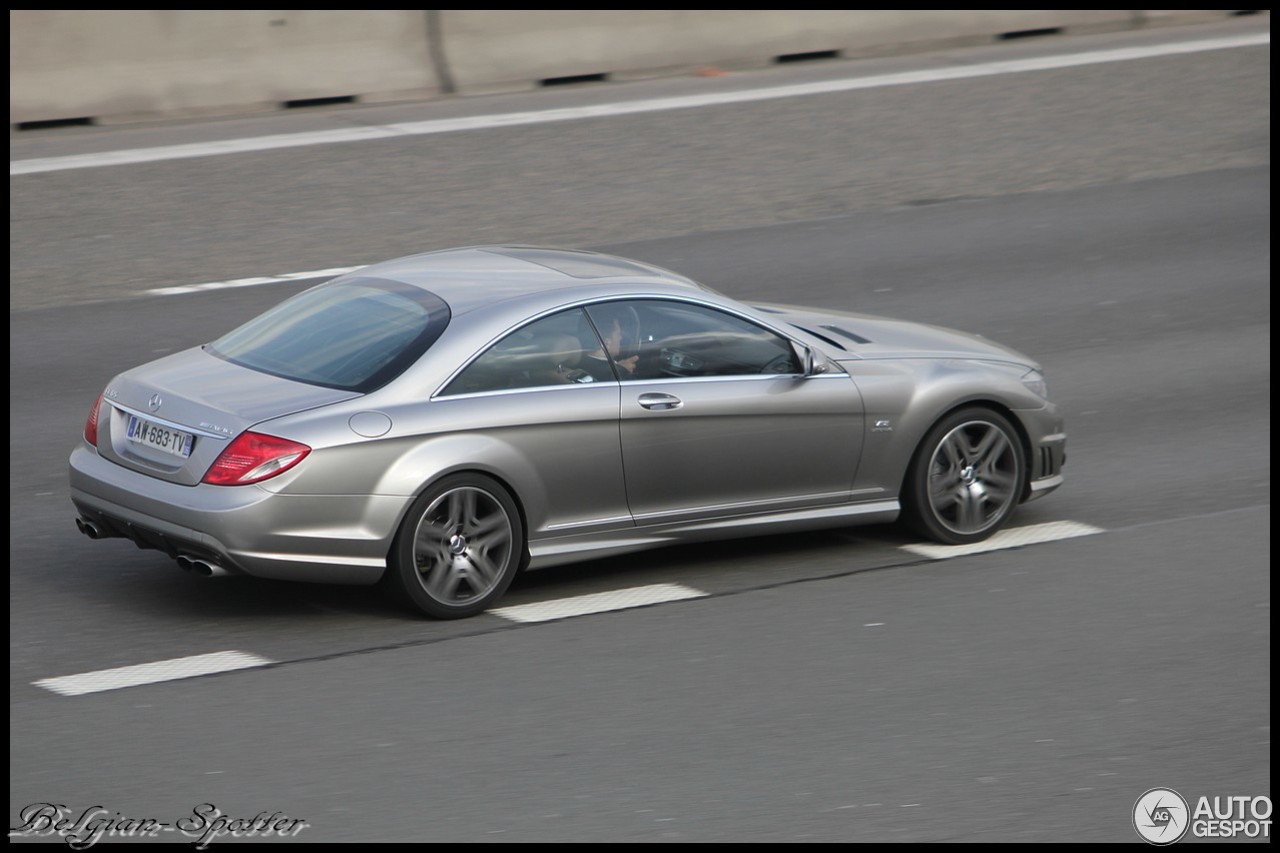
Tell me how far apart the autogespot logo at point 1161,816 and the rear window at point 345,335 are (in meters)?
3.49

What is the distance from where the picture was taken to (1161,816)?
19.6 feet

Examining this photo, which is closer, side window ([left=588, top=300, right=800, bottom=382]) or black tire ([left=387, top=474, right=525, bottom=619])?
black tire ([left=387, top=474, right=525, bottom=619])

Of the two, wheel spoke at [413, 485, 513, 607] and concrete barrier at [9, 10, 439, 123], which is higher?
concrete barrier at [9, 10, 439, 123]

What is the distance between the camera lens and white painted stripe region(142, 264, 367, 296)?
13.7 m

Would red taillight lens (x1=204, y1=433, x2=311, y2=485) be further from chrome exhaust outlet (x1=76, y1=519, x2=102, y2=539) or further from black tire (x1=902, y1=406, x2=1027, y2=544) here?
black tire (x1=902, y1=406, x2=1027, y2=544)

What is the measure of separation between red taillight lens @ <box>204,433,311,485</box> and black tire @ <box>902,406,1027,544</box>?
3.17 metres

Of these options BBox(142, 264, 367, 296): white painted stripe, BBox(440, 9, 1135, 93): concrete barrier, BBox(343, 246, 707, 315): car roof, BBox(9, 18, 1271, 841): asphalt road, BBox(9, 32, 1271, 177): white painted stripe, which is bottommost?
BBox(9, 18, 1271, 841): asphalt road

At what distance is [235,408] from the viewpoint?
750 centimetres

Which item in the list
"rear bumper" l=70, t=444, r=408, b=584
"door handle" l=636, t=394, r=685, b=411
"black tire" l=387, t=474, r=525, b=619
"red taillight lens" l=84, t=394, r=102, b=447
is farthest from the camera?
"door handle" l=636, t=394, r=685, b=411

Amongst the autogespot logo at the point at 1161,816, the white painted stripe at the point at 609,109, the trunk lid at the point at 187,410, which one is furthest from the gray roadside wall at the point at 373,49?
the autogespot logo at the point at 1161,816

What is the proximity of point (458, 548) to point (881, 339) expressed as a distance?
8.87 feet

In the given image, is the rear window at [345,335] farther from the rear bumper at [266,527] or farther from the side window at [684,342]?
the side window at [684,342]

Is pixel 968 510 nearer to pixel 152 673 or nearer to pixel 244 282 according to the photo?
pixel 152 673

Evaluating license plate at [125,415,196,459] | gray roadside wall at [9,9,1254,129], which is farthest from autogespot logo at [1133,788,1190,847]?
gray roadside wall at [9,9,1254,129]
